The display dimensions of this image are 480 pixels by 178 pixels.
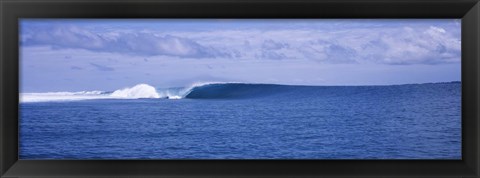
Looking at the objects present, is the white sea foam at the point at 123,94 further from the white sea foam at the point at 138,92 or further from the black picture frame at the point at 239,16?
the black picture frame at the point at 239,16

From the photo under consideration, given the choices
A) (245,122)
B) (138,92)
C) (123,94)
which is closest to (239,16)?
(123,94)

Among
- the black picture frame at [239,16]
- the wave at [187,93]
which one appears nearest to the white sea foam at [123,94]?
the wave at [187,93]

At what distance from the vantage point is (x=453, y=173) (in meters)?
1.22

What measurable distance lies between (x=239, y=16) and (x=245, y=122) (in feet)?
32.1

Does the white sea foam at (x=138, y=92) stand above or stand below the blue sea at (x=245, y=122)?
above

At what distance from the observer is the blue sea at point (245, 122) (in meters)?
8.64

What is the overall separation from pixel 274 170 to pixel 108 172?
1.42ft

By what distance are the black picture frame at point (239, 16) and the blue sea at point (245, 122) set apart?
663 cm

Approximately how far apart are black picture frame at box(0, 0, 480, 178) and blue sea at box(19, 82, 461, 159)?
21.8 feet

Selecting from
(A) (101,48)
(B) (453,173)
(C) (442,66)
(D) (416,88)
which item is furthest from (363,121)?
(B) (453,173)

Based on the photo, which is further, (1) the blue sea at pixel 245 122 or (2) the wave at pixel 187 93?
(1) the blue sea at pixel 245 122

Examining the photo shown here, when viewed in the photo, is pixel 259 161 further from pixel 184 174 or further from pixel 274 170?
pixel 184 174

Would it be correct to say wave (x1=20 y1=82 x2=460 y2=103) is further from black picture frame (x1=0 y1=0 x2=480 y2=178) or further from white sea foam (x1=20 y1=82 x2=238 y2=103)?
black picture frame (x1=0 y1=0 x2=480 y2=178)

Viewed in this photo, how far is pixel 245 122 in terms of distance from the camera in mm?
10930
